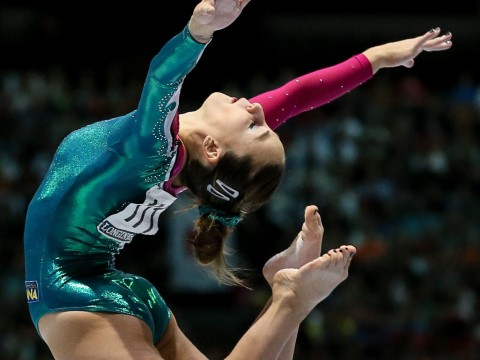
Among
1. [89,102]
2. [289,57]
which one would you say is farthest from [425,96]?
[89,102]

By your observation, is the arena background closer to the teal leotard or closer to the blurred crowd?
the blurred crowd

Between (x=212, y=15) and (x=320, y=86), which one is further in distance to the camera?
(x=320, y=86)

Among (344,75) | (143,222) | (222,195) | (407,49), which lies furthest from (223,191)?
(407,49)

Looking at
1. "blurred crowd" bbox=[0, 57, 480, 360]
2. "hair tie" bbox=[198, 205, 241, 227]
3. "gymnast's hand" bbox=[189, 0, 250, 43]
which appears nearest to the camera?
"gymnast's hand" bbox=[189, 0, 250, 43]

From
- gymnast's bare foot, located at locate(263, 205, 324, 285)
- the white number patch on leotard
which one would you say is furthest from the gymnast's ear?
gymnast's bare foot, located at locate(263, 205, 324, 285)

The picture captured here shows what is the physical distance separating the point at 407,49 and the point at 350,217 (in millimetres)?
3512

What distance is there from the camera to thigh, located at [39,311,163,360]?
2.79 meters

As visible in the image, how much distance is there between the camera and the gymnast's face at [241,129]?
2.90 metres

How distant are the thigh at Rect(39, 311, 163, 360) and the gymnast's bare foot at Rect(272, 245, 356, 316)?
46 centimetres

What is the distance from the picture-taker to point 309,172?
6.94 m

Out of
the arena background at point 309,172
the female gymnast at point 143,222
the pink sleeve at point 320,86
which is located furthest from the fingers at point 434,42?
the arena background at point 309,172

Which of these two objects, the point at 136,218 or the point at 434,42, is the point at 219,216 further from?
the point at 434,42

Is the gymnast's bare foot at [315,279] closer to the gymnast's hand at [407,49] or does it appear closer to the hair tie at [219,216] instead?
the hair tie at [219,216]

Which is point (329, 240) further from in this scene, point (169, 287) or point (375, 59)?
point (375, 59)
